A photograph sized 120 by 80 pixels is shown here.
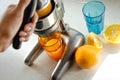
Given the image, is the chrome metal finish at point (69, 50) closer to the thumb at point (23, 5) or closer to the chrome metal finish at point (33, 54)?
the chrome metal finish at point (33, 54)

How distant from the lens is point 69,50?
79cm

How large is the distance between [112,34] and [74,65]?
0.15 metres

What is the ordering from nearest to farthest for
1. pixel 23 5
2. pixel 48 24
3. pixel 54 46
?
pixel 23 5, pixel 48 24, pixel 54 46

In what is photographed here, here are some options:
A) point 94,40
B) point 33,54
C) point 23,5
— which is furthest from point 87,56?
point 23,5

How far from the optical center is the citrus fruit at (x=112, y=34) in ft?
2.61

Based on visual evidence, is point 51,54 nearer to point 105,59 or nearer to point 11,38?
point 105,59

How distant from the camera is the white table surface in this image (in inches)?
29.8

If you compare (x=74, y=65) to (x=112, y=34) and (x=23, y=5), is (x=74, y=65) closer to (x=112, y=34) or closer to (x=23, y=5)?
(x=112, y=34)

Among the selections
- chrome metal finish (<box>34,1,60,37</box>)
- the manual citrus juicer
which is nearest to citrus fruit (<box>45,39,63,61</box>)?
the manual citrus juicer

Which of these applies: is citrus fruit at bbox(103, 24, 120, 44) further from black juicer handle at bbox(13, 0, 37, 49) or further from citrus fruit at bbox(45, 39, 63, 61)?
black juicer handle at bbox(13, 0, 37, 49)

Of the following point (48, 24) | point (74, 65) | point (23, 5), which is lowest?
point (74, 65)

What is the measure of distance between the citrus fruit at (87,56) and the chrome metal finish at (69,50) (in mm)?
28

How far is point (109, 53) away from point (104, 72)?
7cm

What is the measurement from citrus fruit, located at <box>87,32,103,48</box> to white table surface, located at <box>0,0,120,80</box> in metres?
0.02
